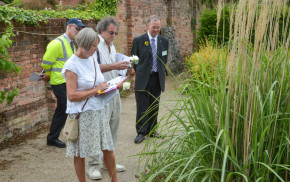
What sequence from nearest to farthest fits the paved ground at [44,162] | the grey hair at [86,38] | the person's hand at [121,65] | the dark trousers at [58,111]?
the grey hair at [86,38], the person's hand at [121,65], the paved ground at [44,162], the dark trousers at [58,111]

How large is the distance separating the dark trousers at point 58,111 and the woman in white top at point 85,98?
1.83 metres

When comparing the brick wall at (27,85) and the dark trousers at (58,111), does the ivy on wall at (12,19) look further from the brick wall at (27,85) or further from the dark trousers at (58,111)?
the dark trousers at (58,111)

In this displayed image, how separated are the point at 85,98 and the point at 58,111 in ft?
7.36

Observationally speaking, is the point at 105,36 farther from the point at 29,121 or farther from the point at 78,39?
the point at 29,121

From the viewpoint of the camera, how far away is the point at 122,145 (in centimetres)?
Answer: 598

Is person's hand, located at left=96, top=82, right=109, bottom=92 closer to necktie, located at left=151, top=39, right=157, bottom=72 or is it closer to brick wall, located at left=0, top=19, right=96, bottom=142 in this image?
necktie, located at left=151, top=39, right=157, bottom=72

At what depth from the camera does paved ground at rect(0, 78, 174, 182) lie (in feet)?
15.5

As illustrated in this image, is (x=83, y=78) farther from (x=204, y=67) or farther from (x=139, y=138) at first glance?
(x=139, y=138)

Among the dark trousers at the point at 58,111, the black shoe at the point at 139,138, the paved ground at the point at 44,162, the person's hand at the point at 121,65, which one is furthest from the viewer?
the black shoe at the point at 139,138

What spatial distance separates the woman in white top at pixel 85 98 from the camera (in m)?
3.61

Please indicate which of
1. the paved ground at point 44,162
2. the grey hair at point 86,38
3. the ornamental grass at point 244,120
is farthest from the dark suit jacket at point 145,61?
the ornamental grass at point 244,120

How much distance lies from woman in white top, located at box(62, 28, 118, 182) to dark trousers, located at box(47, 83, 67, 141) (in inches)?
72.0

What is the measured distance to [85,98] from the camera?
3.66m

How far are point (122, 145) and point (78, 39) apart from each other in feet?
9.10
